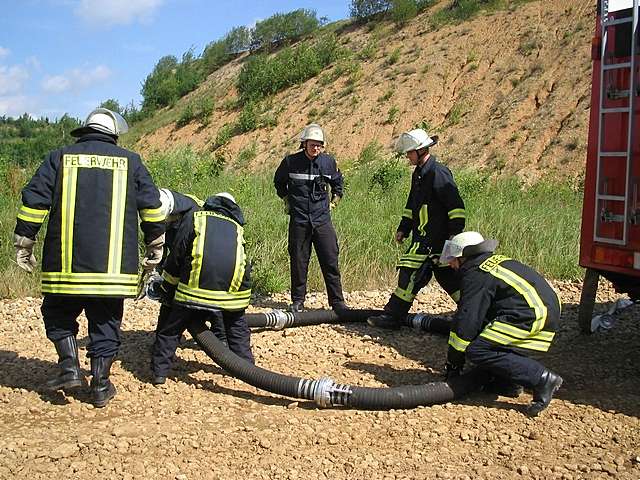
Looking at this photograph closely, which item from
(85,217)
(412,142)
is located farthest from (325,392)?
(412,142)

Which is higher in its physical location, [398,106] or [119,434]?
[398,106]

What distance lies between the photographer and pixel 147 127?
36.0 meters

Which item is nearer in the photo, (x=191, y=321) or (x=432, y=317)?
(x=191, y=321)

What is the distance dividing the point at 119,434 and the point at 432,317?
309cm

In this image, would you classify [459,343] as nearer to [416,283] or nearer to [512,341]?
[512,341]

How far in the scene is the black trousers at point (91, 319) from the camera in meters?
4.26

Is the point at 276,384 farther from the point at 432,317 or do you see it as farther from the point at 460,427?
the point at 432,317

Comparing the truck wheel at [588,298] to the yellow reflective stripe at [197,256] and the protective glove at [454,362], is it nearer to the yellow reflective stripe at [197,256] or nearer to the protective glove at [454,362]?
the protective glove at [454,362]

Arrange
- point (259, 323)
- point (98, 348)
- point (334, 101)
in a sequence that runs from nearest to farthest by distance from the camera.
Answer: point (98, 348), point (259, 323), point (334, 101)

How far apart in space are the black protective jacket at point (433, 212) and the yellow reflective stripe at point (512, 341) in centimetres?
148

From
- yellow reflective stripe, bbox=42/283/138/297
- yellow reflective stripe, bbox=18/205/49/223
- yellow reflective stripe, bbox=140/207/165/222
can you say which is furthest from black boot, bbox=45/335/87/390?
yellow reflective stripe, bbox=140/207/165/222

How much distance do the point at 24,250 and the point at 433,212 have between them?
10.4ft

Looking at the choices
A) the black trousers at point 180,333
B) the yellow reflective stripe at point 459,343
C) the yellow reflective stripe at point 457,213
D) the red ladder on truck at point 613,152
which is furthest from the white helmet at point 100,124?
the red ladder on truck at point 613,152

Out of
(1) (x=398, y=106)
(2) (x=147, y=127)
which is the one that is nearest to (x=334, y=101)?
(1) (x=398, y=106)
